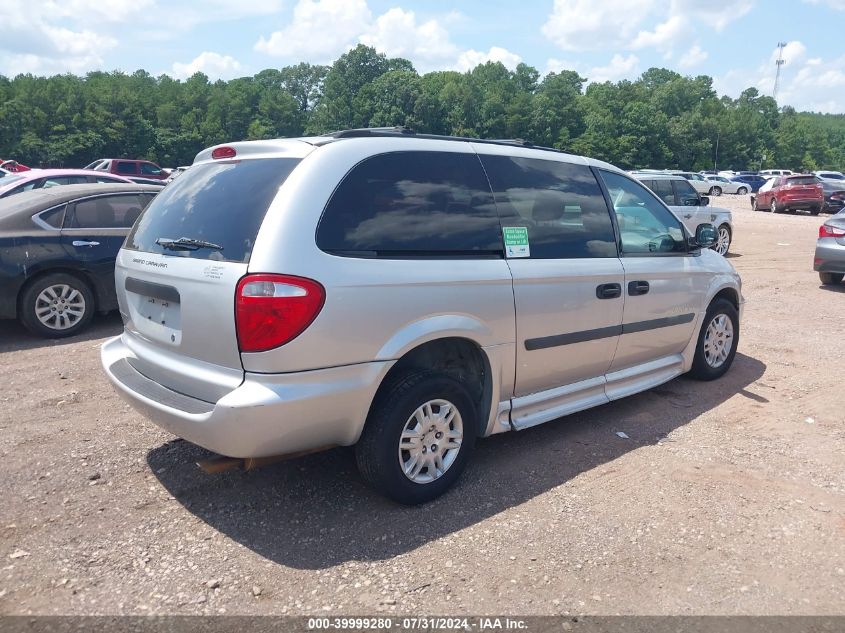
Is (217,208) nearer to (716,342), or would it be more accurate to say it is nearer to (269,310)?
(269,310)

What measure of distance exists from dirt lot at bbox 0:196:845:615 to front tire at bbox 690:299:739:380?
0.52m

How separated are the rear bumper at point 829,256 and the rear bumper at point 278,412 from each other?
386 inches

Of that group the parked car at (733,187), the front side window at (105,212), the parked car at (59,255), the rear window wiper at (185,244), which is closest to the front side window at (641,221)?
the rear window wiper at (185,244)

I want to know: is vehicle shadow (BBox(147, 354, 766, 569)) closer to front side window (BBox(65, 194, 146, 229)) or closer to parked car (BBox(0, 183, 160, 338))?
parked car (BBox(0, 183, 160, 338))

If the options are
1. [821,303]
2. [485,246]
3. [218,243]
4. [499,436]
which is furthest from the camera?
[821,303]

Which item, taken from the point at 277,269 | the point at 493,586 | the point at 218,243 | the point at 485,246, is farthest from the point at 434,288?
the point at 493,586

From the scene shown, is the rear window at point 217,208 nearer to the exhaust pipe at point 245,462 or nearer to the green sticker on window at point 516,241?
the exhaust pipe at point 245,462

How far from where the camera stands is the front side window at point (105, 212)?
7.20m

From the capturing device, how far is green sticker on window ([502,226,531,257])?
391cm

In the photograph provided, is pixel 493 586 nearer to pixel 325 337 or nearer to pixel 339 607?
pixel 339 607

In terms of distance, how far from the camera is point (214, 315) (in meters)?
3.08

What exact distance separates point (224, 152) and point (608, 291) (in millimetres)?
2570

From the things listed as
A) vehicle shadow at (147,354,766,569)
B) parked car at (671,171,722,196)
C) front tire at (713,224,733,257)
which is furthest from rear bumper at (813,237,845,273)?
parked car at (671,171,722,196)

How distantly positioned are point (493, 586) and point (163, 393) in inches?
73.7
